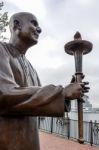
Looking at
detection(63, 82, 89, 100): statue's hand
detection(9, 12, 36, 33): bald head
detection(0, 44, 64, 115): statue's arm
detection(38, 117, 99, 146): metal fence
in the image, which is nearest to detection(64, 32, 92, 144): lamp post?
detection(63, 82, 89, 100): statue's hand

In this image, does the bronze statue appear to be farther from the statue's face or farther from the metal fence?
the metal fence

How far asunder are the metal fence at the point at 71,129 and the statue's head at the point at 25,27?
12038 millimetres

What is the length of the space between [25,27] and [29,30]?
4cm

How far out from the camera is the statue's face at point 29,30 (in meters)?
2.64

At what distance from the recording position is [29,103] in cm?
226

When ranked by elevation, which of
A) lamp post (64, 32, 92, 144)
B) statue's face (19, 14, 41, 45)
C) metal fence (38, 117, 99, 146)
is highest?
statue's face (19, 14, 41, 45)

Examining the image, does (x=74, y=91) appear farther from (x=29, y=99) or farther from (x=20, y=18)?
(x=20, y=18)

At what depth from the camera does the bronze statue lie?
2266mm

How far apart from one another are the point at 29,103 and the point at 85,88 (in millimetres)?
392

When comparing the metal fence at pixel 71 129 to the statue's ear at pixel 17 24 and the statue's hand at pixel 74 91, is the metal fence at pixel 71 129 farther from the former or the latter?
the statue's hand at pixel 74 91

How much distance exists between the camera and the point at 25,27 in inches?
104

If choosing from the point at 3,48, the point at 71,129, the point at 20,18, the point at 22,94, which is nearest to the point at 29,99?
the point at 22,94

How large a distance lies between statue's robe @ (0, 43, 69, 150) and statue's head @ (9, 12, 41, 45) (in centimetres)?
13

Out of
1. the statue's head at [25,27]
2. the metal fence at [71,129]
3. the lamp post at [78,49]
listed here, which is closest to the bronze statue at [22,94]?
the statue's head at [25,27]
